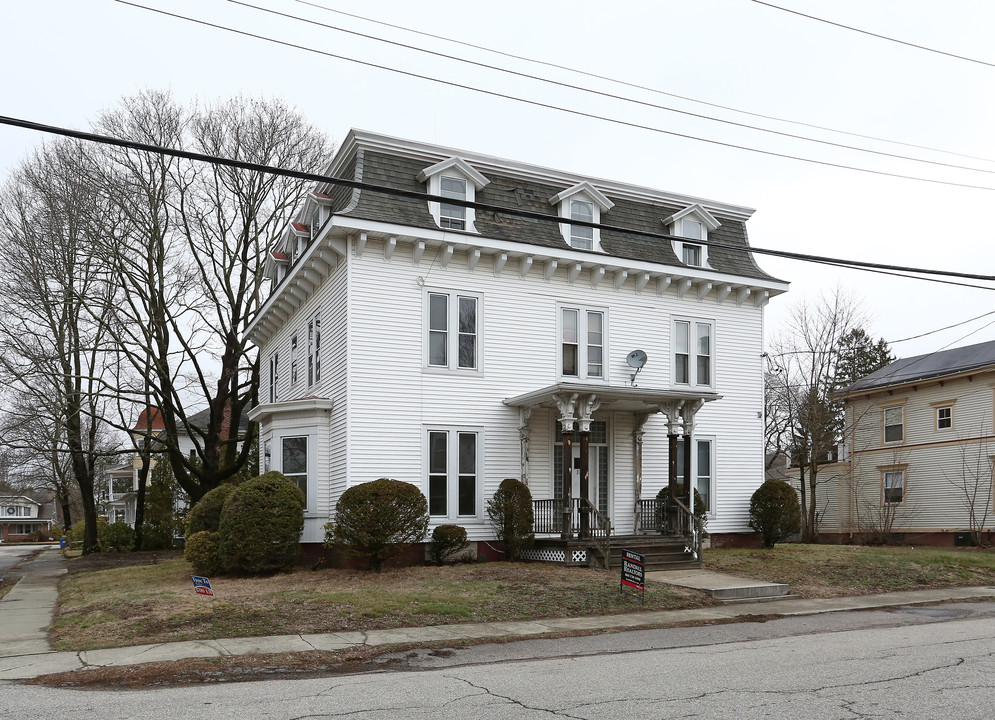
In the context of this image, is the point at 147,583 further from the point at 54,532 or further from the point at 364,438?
the point at 54,532

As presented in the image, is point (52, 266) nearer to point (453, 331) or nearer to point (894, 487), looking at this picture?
point (453, 331)

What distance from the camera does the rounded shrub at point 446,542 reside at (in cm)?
1927

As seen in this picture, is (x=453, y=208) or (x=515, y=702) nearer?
(x=515, y=702)

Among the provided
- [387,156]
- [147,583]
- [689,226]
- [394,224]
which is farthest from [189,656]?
[689,226]

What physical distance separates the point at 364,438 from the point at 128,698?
11392 mm

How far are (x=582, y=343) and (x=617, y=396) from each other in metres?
2.62

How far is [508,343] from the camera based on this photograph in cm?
2142

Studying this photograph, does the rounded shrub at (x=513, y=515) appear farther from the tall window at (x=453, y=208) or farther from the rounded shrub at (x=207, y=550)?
the tall window at (x=453, y=208)

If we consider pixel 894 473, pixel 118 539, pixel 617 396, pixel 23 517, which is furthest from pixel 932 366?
pixel 23 517

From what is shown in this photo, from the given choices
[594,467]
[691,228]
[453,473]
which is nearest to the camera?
[453,473]

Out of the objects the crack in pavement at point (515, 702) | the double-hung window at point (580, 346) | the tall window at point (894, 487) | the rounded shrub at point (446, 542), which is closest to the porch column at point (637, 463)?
the double-hung window at point (580, 346)

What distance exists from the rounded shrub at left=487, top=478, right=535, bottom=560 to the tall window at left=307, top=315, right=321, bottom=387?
228 inches

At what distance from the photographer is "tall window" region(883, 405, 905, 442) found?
1394 inches

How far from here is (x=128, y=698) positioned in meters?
8.23
